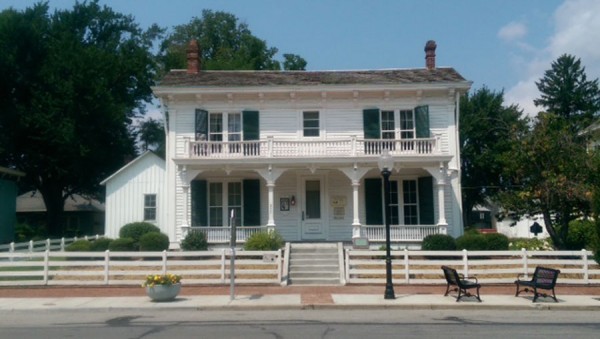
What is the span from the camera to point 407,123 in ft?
84.3

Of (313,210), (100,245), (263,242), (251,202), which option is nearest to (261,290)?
(263,242)

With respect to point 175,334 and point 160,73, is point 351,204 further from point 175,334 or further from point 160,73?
point 160,73

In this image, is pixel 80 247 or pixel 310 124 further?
pixel 310 124

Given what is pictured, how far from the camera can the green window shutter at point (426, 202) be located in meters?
24.9

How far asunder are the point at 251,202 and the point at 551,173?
12.0 m

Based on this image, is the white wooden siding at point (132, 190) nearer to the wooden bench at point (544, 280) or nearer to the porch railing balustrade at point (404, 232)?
the porch railing balustrade at point (404, 232)

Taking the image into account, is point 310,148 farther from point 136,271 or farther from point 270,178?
point 136,271

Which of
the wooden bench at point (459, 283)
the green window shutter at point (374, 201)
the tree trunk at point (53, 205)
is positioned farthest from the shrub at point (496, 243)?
the tree trunk at point (53, 205)

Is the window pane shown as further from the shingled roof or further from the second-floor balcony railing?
the shingled roof

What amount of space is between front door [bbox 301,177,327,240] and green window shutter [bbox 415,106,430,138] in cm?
466

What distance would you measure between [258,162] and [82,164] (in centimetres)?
1927

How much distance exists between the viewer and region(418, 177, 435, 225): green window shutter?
24.9 metres

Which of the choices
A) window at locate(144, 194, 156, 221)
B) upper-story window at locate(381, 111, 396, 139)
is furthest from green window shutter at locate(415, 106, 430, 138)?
window at locate(144, 194, 156, 221)

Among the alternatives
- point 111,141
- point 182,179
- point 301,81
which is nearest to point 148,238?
point 182,179
